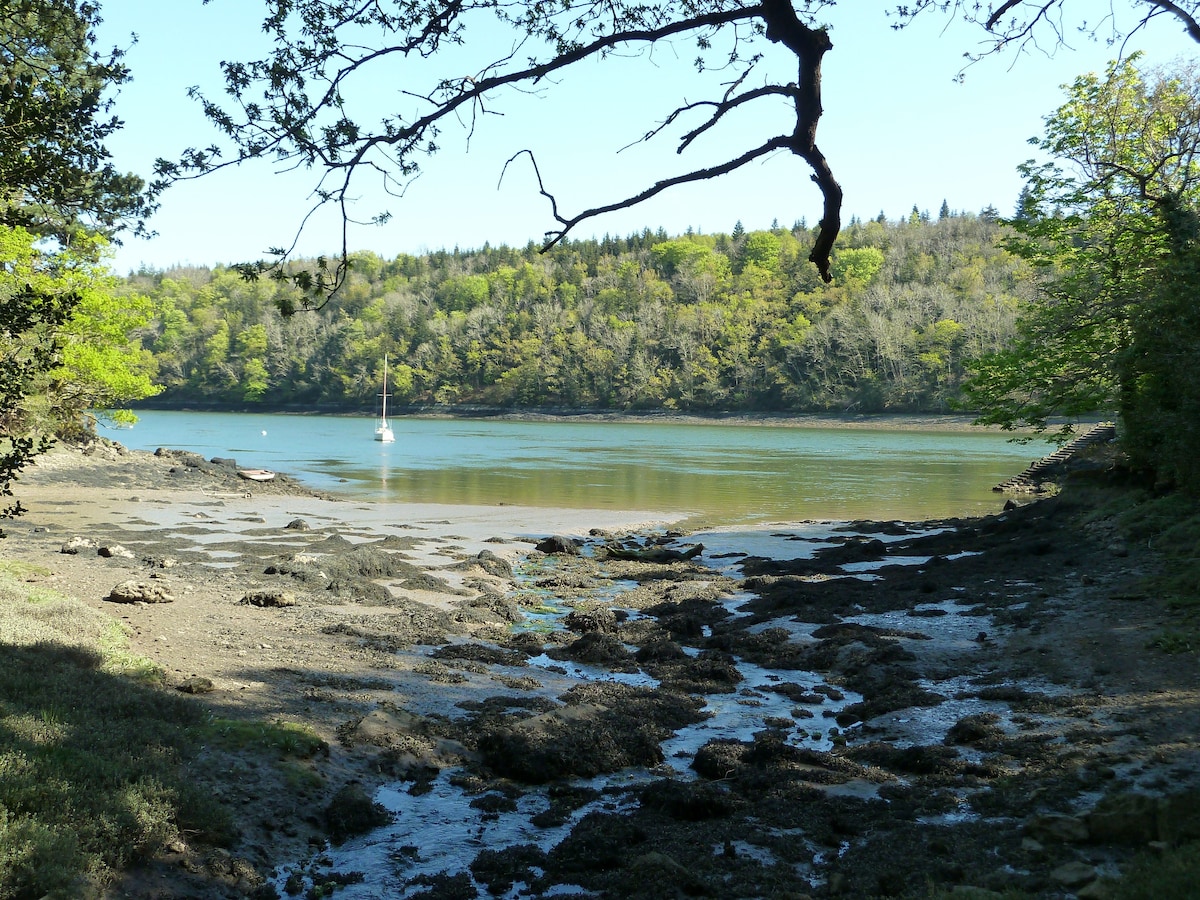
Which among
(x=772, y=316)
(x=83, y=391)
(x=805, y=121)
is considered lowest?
(x=83, y=391)

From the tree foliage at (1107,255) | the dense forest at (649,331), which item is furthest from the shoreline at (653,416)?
the tree foliage at (1107,255)

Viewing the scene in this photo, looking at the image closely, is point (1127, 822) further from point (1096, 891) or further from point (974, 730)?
point (974, 730)

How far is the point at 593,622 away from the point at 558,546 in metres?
7.80

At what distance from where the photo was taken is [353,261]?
5.41 meters

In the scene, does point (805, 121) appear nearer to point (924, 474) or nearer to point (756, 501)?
point (756, 501)

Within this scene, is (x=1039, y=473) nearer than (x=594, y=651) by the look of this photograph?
No

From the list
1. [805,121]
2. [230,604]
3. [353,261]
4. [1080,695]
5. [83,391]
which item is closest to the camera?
[805,121]

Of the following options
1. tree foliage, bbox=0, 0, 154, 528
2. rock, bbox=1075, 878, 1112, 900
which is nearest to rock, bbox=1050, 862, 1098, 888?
rock, bbox=1075, 878, 1112, 900

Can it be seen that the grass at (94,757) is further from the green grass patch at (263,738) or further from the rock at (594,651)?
the rock at (594,651)

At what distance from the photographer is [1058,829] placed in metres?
Result: 5.57

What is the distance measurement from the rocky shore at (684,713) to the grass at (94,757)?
0.23 m

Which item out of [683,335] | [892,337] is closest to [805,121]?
[892,337]

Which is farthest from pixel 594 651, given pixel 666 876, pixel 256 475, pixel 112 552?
pixel 256 475

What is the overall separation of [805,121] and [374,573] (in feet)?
41.4
